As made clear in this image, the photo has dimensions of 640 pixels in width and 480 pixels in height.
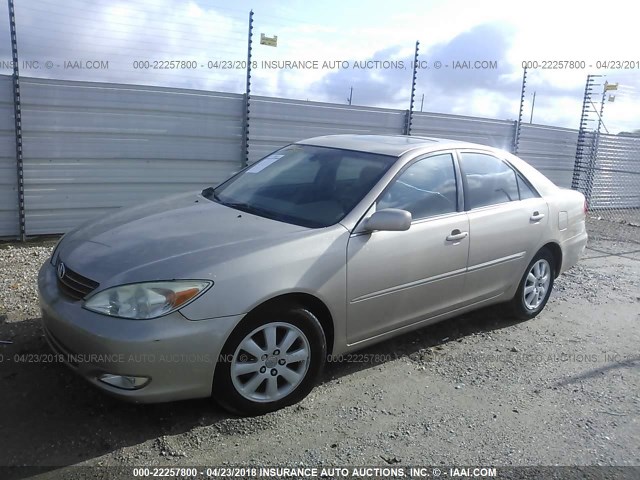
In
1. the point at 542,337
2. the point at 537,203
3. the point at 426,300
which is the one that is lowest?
the point at 542,337

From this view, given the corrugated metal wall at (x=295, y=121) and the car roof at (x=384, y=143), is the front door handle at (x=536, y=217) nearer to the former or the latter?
the car roof at (x=384, y=143)

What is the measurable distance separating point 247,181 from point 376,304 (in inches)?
60.0

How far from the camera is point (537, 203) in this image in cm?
492

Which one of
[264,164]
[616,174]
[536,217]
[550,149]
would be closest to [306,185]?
[264,164]

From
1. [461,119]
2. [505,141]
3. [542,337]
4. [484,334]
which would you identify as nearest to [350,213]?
[484,334]

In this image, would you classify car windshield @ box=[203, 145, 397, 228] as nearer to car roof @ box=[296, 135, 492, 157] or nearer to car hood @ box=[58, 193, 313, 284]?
car roof @ box=[296, 135, 492, 157]

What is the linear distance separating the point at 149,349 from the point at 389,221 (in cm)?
159

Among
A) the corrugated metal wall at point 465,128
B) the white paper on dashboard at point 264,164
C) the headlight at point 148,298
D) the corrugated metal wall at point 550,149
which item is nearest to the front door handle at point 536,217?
the white paper on dashboard at point 264,164

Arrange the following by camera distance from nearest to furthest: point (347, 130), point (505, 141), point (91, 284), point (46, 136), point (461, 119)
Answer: point (91, 284) < point (46, 136) < point (347, 130) < point (461, 119) < point (505, 141)

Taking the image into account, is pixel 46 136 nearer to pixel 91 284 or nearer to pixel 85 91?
pixel 85 91

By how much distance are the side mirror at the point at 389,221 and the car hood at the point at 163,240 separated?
43 cm

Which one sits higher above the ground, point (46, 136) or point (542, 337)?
point (46, 136)

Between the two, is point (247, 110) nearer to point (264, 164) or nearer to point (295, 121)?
point (295, 121)

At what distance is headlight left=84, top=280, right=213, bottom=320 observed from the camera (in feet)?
9.34
